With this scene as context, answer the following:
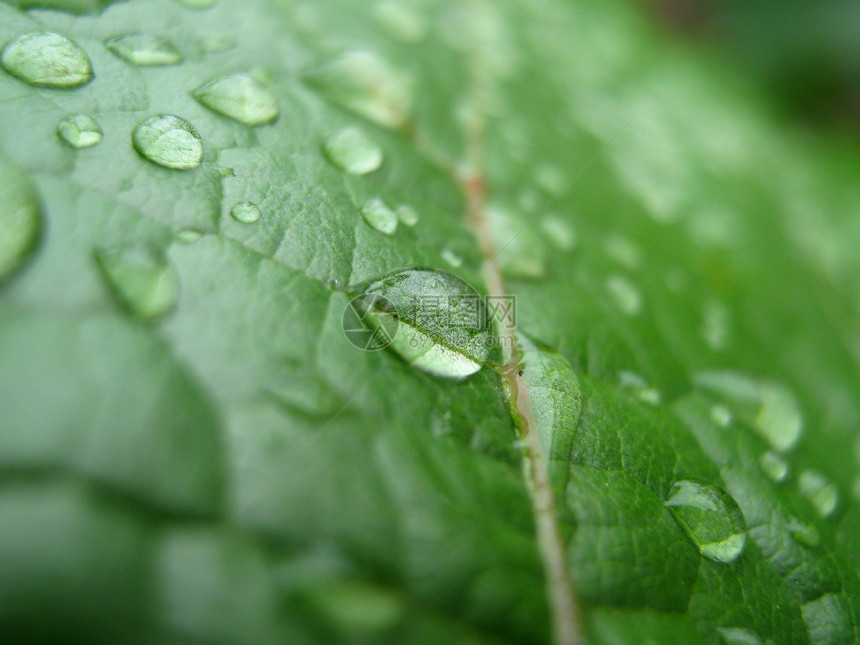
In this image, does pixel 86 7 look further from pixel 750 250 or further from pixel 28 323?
pixel 750 250

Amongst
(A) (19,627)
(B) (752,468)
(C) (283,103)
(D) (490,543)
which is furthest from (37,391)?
(B) (752,468)

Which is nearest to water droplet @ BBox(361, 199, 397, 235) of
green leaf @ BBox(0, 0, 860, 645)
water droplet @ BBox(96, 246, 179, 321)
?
green leaf @ BBox(0, 0, 860, 645)

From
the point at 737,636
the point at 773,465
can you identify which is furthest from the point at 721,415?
the point at 737,636

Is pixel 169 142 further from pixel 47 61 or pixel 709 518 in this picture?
pixel 709 518

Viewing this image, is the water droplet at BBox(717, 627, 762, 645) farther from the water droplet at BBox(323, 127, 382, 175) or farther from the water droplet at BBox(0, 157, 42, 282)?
the water droplet at BBox(0, 157, 42, 282)

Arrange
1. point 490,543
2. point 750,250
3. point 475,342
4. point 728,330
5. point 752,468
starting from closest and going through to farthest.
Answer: point 490,543
point 475,342
point 752,468
point 728,330
point 750,250

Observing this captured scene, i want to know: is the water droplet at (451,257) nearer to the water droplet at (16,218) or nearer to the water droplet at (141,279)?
the water droplet at (141,279)
